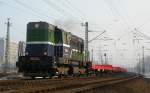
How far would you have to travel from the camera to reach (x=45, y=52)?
2656 cm

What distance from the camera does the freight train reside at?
26016mm

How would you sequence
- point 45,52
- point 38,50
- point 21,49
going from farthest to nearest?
point 21,49
point 38,50
point 45,52

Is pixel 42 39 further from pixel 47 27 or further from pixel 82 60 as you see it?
pixel 82 60

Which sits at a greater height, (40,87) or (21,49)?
(21,49)

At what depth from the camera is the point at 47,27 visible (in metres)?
27.2

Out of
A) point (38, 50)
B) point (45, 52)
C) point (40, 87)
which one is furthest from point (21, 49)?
point (40, 87)

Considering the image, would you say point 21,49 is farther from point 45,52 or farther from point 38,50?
point 45,52

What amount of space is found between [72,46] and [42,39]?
18.8 feet

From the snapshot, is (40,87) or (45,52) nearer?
(40,87)

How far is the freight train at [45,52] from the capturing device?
2602cm

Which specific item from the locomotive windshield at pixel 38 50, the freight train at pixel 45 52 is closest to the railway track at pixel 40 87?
the freight train at pixel 45 52

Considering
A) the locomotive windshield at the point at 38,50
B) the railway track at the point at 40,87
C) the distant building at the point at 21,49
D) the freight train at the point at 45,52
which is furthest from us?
the distant building at the point at 21,49

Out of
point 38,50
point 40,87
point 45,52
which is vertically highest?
point 38,50

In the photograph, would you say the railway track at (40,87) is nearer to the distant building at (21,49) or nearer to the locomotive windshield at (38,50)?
the locomotive windshield at (38,50)
